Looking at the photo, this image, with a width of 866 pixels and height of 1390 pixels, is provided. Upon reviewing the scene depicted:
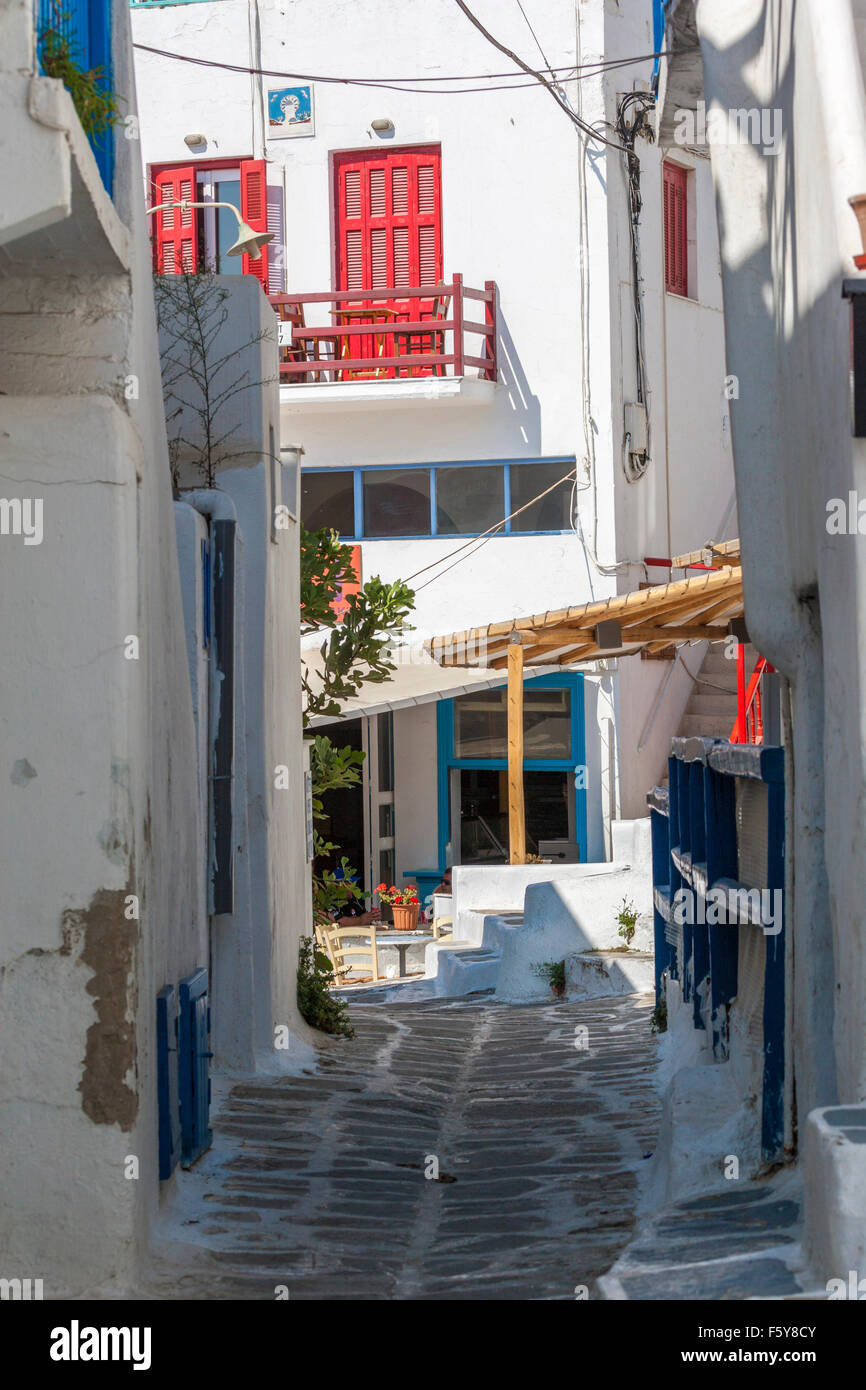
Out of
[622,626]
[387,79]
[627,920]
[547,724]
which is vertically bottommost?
[627,920]

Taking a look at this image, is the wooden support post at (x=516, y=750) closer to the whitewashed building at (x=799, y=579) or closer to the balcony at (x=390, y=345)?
the balcony at (x=390, y=345)

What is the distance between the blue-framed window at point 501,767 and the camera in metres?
19.2

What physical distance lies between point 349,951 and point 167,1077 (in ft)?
33.3

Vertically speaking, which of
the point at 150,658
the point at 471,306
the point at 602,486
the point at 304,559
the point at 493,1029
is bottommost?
the point at 493,1029

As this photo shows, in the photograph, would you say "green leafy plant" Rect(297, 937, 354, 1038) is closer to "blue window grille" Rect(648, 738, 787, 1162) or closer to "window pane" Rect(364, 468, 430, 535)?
"blue window grille" Rect(648, 738, 787, 1162)

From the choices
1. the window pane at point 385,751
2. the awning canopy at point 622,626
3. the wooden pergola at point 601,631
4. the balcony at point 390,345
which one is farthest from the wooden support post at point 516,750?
the balcony at point 390,345

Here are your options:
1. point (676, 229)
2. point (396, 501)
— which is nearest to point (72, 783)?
point (396, 501)

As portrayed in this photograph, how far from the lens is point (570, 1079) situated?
29.9 feet

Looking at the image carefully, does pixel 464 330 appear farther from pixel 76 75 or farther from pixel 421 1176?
pixel 76 75

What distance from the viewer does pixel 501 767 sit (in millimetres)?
19328

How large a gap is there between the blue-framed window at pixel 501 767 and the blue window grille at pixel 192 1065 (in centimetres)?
1292
